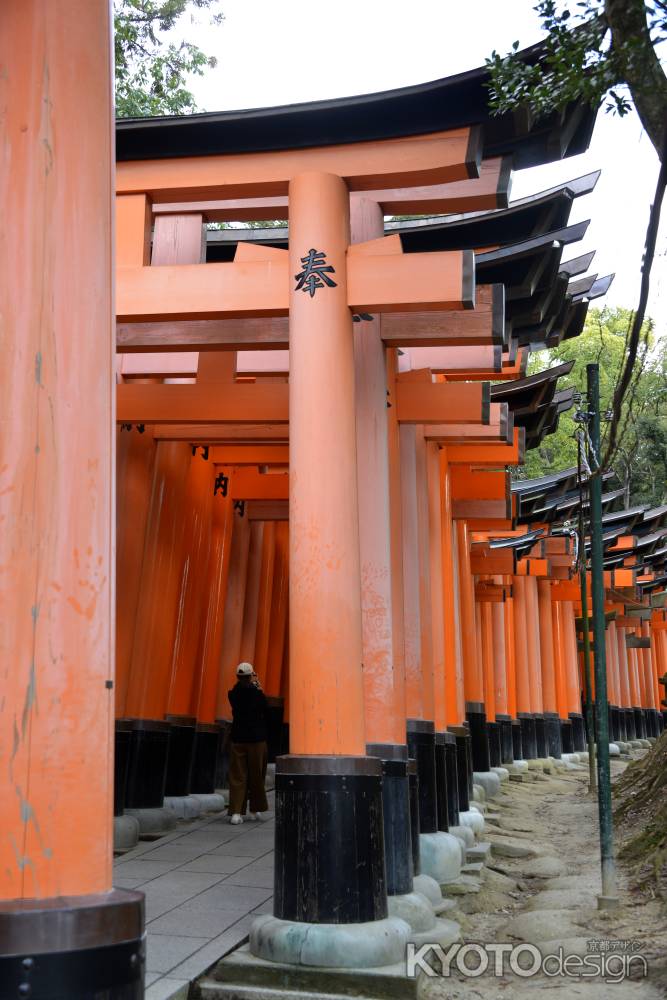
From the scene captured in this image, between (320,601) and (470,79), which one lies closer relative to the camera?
(320,601)

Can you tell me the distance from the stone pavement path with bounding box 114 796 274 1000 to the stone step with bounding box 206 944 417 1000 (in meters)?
0.15

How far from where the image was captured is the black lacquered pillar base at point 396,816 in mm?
6922

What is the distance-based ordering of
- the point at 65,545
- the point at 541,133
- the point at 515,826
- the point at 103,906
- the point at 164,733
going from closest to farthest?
1. the point at 103,906
2. the point at 65,545
3. the point at 541,133
4. the point at 164,733
5. the point at 515,826

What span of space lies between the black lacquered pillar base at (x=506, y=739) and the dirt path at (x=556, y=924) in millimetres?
8372

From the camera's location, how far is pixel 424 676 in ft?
30.8

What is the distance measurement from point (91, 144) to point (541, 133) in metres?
4.76

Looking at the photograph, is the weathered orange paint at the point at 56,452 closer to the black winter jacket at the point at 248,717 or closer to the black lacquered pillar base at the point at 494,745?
the black winter jacket at the point at 248,717

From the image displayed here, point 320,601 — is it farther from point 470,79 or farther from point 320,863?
point 470,79

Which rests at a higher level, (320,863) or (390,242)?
(390,242)

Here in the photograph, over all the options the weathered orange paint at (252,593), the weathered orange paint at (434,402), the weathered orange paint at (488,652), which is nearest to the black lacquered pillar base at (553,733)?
the weathered orange paint at (488,652)

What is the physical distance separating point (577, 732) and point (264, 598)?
1520 centimetres

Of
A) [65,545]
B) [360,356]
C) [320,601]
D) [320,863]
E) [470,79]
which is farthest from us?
[360,356]

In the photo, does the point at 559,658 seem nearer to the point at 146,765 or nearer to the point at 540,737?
the point at 540,737

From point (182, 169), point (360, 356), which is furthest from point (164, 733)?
point (182, 169)
